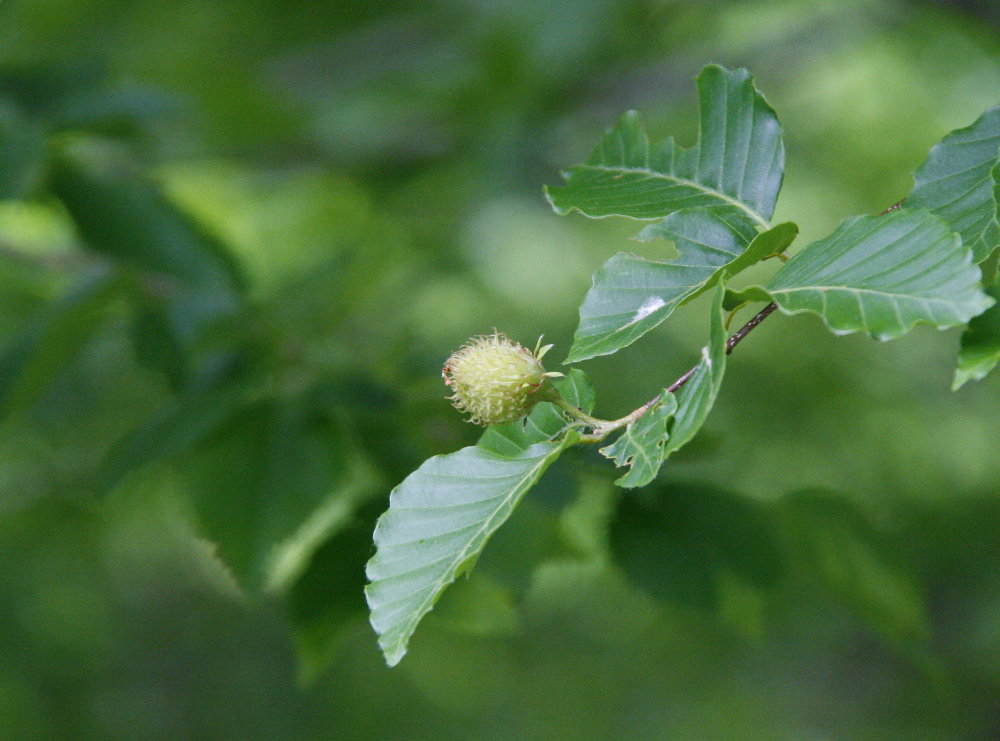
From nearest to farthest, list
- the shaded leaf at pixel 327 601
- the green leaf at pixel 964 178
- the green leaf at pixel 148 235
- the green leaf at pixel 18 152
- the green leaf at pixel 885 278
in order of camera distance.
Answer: the green leaf at pixel 885 278, the green leaf at pixel 964 178, the shaded leaf at pixel 327 601, the green leaf at pixel 18 152, the green leaf at pixel 148 235

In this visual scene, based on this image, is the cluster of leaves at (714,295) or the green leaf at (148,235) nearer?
the cluster of leaves at (714,295)

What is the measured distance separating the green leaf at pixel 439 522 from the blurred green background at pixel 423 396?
1.50ft

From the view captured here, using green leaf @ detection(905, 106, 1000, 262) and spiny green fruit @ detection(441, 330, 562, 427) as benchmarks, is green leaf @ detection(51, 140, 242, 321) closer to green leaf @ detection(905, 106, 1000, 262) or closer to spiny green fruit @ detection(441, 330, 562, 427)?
spiny green fruit @ detection(441, 330, 562, 427)

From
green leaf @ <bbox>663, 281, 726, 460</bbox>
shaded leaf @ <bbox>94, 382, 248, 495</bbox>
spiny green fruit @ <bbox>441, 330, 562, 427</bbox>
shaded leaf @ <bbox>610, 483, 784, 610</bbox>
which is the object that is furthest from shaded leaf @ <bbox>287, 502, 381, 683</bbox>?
green leaf @ <bbox>663, 281, 726, 460</bbox>

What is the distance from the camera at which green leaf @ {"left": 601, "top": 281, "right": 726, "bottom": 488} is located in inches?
20.2

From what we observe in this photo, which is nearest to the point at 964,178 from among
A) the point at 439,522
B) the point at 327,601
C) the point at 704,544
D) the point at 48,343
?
the point at 439,522

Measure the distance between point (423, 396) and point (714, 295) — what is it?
78 cm

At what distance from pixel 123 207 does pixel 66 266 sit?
6.7 inches

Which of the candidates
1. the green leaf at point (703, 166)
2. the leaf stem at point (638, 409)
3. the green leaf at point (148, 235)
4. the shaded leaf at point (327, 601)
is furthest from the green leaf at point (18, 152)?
the leaf stem at point (638, 409)

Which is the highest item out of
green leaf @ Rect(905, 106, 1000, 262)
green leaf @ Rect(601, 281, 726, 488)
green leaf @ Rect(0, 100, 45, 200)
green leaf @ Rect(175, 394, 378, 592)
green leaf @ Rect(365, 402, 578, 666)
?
green leaf @ Rect(905, 106, 1000, 262)

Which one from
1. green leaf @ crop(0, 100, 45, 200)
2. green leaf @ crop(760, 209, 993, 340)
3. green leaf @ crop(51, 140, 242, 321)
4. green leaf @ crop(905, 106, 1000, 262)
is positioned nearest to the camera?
green leaf @ crop(760, 209, 993, 340)

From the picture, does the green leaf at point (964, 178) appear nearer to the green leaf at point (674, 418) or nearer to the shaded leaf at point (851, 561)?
the green leaf at point (674, 418)

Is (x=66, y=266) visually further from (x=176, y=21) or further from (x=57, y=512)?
(x=176, y=21)

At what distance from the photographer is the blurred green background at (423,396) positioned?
3.76ft
